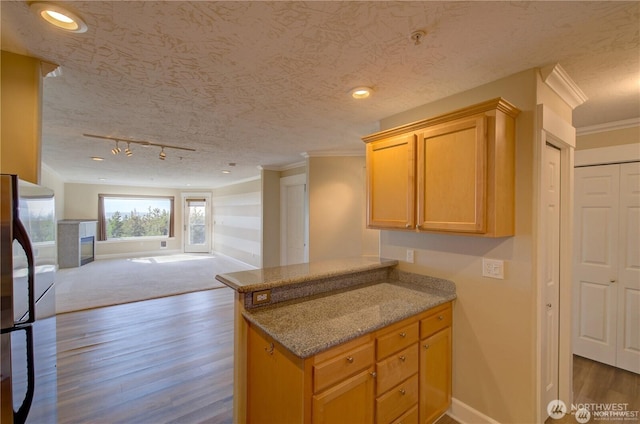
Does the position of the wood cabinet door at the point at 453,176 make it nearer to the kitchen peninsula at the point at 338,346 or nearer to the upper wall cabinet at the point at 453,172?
the upper wall cabinet at the point at 453,172

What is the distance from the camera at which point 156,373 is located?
2691mm

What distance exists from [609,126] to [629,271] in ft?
4.63

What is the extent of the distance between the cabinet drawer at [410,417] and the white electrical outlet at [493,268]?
1026 millimetres

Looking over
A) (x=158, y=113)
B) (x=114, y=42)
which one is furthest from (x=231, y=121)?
(x=114, y=42)

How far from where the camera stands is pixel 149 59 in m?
1.65

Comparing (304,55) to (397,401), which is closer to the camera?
(304,55)

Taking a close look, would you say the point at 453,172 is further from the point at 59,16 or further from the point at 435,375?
the point at 59,16

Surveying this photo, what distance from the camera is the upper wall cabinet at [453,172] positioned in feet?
5.68

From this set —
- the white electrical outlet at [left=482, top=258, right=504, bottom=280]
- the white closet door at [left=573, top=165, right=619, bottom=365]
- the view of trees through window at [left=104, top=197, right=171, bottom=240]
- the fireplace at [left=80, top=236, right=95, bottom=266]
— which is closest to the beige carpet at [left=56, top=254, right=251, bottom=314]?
the fireplace at [left=80, top=236, right=95, bottom=266]

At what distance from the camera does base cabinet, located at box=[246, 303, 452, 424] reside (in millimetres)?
1402

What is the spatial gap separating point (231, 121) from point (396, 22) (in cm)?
193
